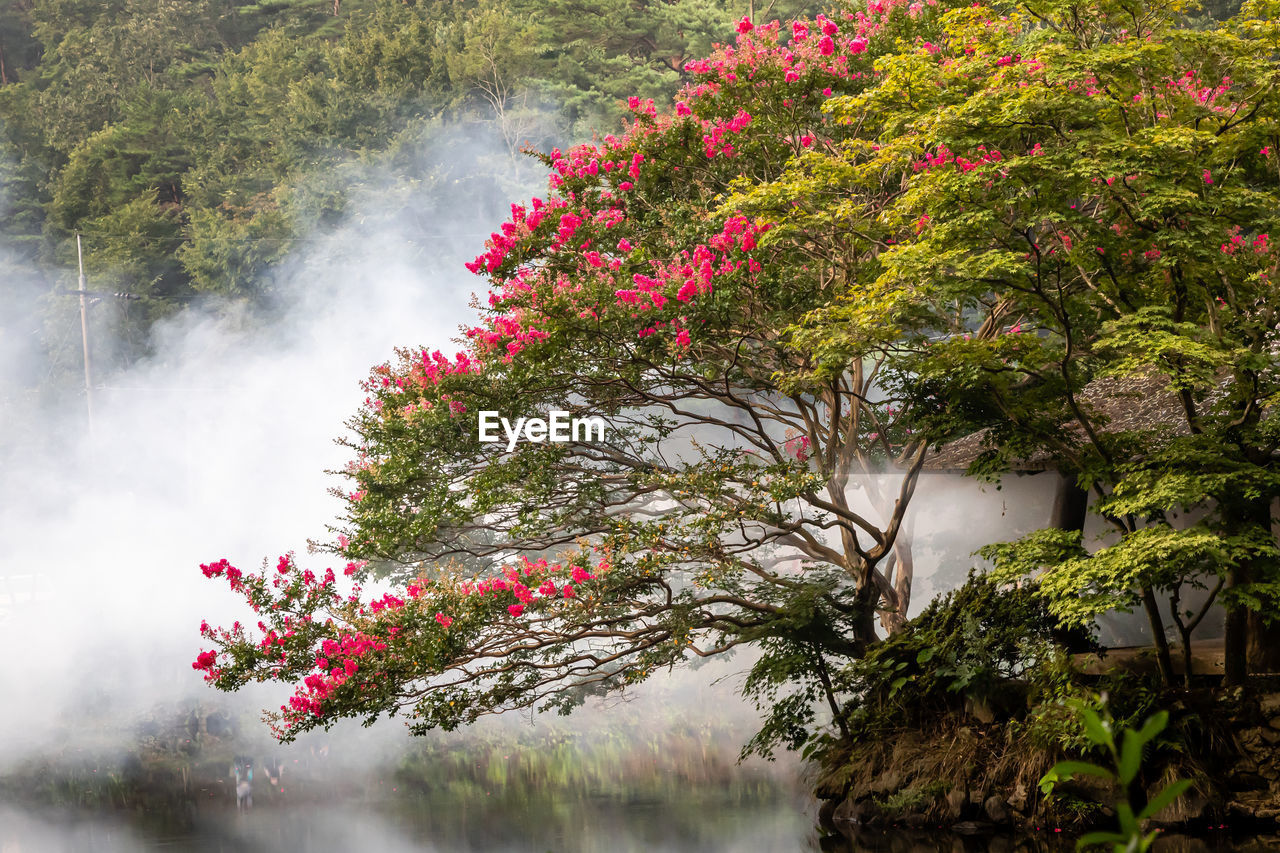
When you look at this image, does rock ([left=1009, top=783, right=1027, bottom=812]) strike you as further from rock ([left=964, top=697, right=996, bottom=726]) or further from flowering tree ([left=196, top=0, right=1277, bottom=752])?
flowering tree ([left=196, top=0, right=1277, bottom=752])

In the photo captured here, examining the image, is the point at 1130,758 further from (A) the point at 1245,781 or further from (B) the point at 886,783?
(B) the point at 886,783

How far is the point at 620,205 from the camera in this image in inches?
421

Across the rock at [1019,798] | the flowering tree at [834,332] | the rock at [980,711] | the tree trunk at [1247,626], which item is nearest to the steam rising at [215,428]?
the flowering tree at [834,332]

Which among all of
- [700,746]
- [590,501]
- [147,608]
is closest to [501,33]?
Result: [147,608]

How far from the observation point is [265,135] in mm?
29125

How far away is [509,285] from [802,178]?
8.89ft

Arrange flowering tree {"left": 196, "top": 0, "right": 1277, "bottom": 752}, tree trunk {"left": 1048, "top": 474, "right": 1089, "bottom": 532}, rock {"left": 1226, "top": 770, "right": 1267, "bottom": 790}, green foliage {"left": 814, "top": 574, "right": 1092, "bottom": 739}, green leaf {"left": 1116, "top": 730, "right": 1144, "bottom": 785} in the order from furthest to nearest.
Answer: tree trunk {"left": 1048, "top": 474, "right": 1089, "bottom": 532}
green foliage {"left": 814, "top": 574, "right": 1092, "bottom": 739}
rock {"left": 1226, "top": 770, "right": 1267, "bottom": 790}
flowering tree {"left": 196, "top": 0, "right": 1277, "bottom": 752}
green leaf {"left": 1116, "top": 730, "right": 1144, "bottom": 785}

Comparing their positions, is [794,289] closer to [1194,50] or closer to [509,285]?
[509,285]

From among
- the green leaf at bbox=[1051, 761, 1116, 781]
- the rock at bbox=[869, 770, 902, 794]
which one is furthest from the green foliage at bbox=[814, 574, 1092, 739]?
the green leaf at bbox=[1051, 761, 1116, 781]

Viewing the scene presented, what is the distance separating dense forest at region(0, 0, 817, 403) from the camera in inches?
1093

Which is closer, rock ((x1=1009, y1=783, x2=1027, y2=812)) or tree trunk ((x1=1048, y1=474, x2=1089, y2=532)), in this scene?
rock ((x1=1009, y1=783, x2=1027, y2=812))
